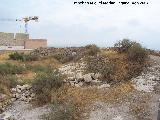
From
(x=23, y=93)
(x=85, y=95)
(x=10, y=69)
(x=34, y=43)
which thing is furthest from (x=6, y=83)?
(x=34, y=43)

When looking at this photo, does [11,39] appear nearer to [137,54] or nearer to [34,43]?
[34,43]

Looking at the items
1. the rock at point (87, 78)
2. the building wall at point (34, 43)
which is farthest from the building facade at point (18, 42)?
the rock at point (87, 78)

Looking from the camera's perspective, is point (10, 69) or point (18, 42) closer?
point (10, 69)

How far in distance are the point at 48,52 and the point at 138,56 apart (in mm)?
14975

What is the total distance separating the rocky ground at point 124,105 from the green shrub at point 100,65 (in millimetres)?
636

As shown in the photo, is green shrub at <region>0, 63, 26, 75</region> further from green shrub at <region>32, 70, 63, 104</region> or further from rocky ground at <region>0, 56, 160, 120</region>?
green shrub at <region>32, 70, 63, 104</region>

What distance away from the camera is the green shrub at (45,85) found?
64.0 feet

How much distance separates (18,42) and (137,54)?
41056 millimetres

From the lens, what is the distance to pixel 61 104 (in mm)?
18422

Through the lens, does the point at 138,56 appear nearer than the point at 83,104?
No

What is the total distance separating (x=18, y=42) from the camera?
203 ft

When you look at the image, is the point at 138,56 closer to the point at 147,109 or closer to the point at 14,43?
the point at 147,109

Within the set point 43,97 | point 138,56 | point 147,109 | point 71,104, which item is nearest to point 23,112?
point 43,97

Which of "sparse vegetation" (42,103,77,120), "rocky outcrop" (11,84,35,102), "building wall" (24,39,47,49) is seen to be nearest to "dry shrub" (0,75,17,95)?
"rocky outcrop" (11,84,35,102)
